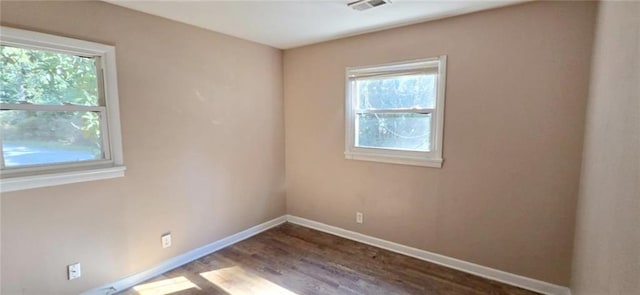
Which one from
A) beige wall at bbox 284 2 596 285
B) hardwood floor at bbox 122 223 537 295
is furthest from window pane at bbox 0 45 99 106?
beige wall at bbox 284 2 596 285

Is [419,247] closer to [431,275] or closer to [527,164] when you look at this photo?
[431,275]

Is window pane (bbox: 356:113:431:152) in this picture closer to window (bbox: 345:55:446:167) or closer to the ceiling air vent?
window (bbox: 345:55:446:167)

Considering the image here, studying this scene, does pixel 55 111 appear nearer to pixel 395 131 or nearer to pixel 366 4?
pixel 366 4

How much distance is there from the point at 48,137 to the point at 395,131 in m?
2.90

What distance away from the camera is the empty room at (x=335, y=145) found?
75.2 inches

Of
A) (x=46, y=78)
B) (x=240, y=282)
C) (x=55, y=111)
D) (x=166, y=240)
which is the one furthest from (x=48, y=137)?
(x=240, y=282)

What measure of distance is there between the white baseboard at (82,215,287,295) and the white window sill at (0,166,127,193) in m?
0.89

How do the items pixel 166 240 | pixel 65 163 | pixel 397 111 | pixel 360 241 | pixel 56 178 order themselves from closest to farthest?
pixel 56 178
pixel 65 163
pixel 166 240
pixel 397 111
pixel 360 241

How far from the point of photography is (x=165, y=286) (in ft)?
8.09

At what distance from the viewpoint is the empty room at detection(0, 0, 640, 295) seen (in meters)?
1.91

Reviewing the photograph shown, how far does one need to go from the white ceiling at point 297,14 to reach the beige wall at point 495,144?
188 mm

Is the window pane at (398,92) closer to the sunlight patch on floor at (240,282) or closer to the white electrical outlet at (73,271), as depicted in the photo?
the sunlight patch on floor at (240,282)

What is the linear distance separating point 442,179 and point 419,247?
29.8 inches

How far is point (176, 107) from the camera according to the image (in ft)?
8.89
